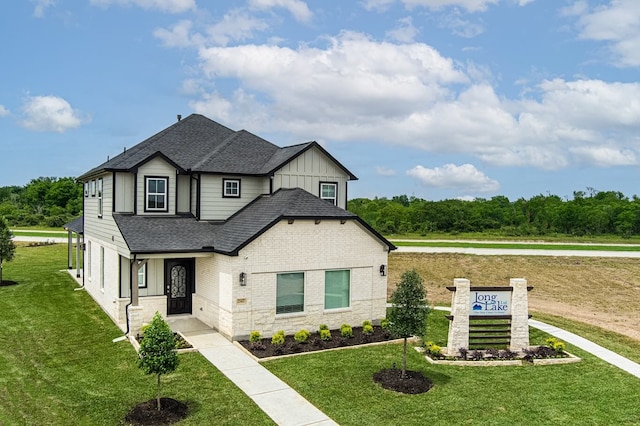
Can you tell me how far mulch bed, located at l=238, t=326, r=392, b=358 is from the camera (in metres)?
15.7

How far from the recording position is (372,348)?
1645 centimetres

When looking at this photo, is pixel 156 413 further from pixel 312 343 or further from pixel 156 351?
pixel 312 343

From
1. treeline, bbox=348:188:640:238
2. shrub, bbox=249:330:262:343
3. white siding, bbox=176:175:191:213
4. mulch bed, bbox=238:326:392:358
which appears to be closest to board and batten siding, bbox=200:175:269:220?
white siding, bbox=176:175:191:213

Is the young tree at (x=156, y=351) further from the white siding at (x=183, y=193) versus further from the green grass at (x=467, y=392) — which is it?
the white siding at (x=183, y=193)

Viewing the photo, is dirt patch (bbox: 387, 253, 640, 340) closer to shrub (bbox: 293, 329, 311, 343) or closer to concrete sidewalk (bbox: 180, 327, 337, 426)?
shrub (bbox: 293, 329, 311, 343)

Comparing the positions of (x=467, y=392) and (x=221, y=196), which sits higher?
(x=221, y=196)

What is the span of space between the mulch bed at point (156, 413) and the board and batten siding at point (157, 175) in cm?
989

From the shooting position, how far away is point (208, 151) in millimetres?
22781

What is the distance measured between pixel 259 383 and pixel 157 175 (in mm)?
10231

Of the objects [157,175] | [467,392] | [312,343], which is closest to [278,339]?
[312,343]

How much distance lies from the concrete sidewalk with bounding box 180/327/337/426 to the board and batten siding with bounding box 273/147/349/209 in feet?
23.1

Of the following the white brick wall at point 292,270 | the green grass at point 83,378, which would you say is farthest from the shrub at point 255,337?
the green grass at point 83,378

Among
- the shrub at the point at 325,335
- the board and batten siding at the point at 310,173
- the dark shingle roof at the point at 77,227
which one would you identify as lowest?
the shrub at the point at 325,335

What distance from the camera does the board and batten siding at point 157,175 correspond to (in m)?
19.7
